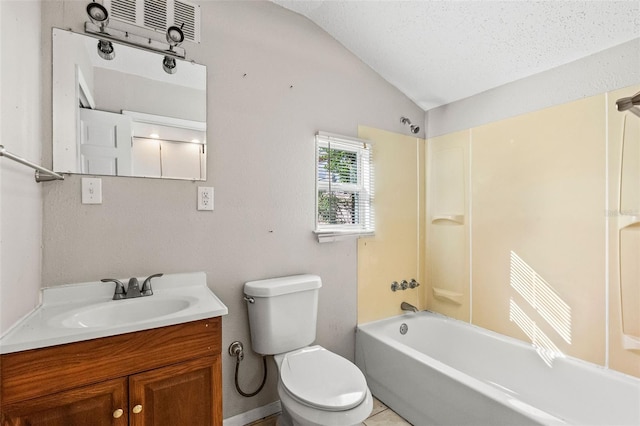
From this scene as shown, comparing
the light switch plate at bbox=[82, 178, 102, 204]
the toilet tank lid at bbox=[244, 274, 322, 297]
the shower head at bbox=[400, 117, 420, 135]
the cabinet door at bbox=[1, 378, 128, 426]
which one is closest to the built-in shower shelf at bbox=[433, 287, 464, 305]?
the toilet tank lid at bbox=[244, 274, 322, 297]

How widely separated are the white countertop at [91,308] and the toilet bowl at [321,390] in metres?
0.53

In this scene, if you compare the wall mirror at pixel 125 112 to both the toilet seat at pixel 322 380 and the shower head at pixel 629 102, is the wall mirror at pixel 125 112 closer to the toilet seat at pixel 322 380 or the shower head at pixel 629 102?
the toilet seat at pixel 322 380

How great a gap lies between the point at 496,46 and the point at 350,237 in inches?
59.9

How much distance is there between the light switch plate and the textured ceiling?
5.05 feet

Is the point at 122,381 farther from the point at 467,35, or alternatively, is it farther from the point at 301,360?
the point at 467,35

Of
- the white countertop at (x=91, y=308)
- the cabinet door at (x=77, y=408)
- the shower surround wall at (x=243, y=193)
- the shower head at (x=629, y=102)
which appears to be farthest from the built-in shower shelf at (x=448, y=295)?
the cabinet door at (x=77, y=408)

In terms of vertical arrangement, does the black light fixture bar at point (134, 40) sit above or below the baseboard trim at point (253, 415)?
above

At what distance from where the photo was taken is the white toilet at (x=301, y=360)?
1.31 metres

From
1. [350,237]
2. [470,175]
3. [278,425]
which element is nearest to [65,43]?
[350,237]

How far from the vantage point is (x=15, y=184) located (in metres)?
1.11

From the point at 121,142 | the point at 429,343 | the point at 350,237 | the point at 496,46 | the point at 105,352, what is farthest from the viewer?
the point at 429,343

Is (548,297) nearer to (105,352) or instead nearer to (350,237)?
(350,237)

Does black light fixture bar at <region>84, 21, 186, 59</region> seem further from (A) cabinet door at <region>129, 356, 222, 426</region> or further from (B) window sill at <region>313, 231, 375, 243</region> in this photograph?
(A) cabinet door at <region>129, 356, 222, 426</region>

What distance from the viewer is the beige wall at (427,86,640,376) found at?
5.57 ft
